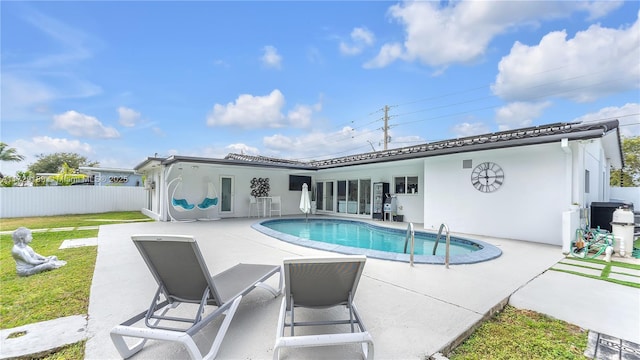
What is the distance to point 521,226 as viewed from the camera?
782 cm

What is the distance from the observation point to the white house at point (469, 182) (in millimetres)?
7125

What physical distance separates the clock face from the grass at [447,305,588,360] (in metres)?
6.16

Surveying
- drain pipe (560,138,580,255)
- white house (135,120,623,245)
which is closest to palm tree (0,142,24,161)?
white house (135,120,623,245)

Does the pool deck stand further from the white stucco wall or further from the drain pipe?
the white stucco wall

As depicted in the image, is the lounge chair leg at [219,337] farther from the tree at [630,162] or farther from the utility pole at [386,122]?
the tree at [630,162]

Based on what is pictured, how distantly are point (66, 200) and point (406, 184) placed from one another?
18.4m

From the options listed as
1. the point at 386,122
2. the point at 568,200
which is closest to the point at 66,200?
the point at 568,200

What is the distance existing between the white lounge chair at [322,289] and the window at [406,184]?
10.3m

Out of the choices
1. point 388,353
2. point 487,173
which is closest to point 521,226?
point 487,173

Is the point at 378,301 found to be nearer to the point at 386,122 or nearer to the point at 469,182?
the point at 469,182

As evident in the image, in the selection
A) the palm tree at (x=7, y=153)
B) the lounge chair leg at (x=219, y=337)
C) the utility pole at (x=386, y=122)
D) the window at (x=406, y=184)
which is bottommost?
the lounge chair leg at (x=219, y=337)

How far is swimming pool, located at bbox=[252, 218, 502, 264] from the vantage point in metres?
5.59

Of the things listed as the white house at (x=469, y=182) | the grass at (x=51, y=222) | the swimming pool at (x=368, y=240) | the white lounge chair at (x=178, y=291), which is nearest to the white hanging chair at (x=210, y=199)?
the white house at (x=469, y=182)

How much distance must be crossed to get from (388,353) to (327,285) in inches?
29.3
